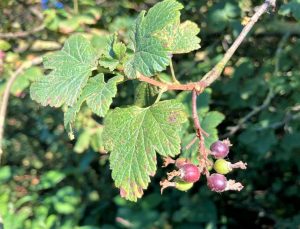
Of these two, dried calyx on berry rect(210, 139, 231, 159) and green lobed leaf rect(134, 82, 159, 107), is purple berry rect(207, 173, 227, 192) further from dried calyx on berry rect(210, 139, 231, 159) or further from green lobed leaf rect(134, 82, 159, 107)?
green lobed leaf rect(134, 82, 159, 107)

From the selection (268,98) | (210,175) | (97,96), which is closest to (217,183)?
(210,175)

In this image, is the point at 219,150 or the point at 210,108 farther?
the point at 210,108

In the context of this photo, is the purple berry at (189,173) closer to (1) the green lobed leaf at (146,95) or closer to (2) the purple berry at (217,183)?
(2) the purple berry at (217,183)

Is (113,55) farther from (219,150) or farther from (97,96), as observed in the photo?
(219,150)

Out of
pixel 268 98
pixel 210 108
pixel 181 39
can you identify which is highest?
pixel 181 39

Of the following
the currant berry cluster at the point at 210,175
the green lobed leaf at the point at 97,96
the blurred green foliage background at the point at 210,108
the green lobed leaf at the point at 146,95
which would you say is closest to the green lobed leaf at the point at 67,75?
the green lobed leaf at the point at 97,96

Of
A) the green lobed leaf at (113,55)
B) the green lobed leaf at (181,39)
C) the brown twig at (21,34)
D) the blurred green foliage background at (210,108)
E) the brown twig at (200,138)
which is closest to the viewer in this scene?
the brown twig at (200,138)
